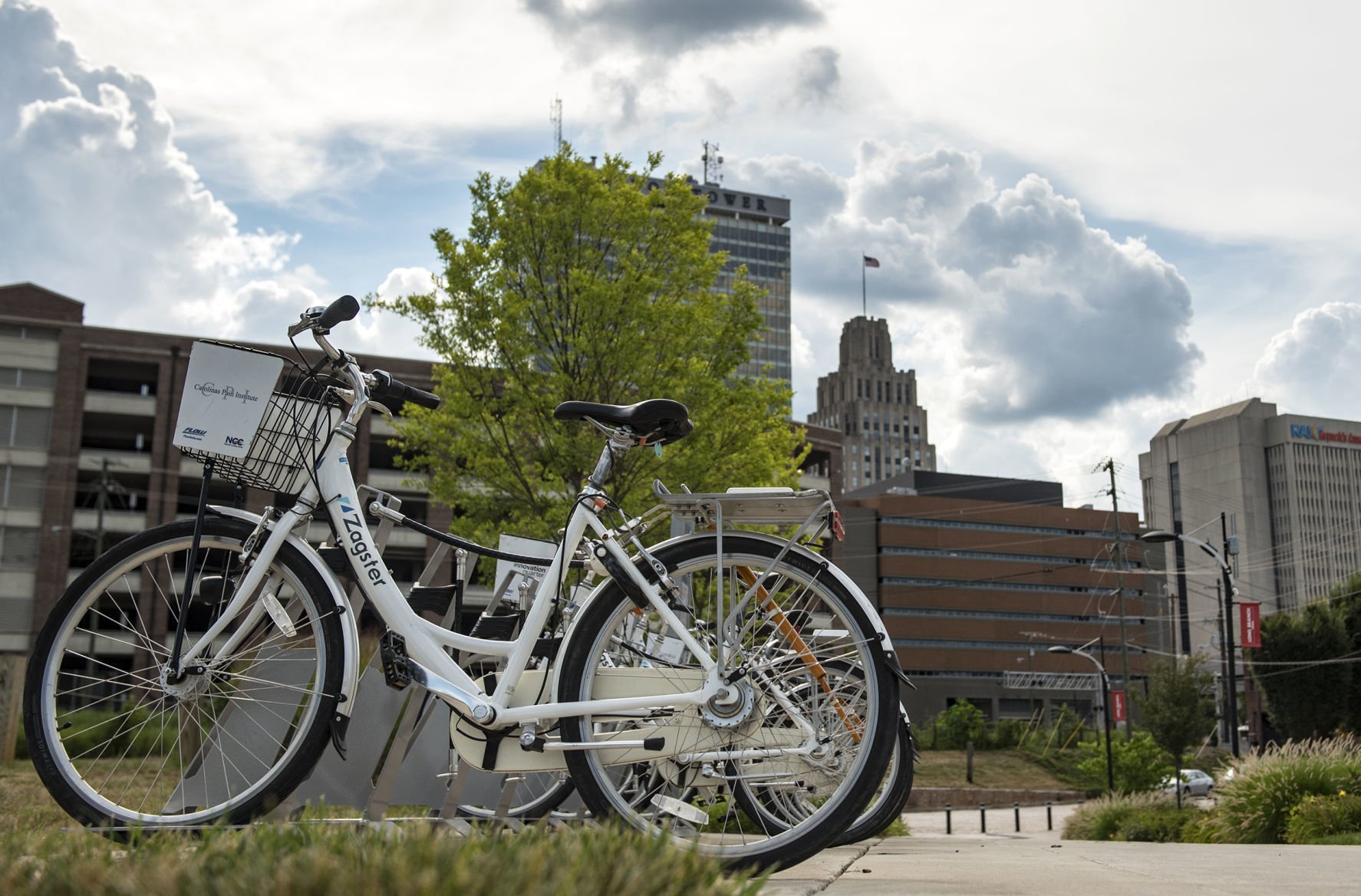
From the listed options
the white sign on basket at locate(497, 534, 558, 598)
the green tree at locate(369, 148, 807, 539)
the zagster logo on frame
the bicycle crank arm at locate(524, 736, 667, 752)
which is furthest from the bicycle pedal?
the zagster logo on frame

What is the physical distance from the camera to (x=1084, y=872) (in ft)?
14.8

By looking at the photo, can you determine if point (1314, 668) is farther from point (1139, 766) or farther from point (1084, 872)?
point (1084, 872)

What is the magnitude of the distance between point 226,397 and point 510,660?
130 cm

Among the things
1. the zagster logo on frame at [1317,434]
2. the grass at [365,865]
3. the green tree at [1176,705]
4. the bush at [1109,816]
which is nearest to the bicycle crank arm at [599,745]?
the grass at [365,865]

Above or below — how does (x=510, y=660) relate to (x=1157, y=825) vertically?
above

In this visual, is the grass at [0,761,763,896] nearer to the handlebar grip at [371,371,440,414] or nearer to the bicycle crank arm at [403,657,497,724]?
the bicycle crank arm at [403,657,497,724]

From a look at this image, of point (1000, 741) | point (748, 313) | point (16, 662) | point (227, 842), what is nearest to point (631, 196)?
point (748, 313)

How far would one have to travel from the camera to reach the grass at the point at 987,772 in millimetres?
45281

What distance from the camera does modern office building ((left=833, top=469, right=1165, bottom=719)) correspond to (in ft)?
354

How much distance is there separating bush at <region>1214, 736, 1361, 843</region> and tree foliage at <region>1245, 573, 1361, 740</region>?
21191 mm

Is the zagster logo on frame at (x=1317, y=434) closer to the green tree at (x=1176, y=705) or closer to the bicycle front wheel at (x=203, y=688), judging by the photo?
the green tree at (x=1176, y=705)

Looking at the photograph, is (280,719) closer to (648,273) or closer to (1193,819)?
(648,273)

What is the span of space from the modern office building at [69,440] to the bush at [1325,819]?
42441 millimetres

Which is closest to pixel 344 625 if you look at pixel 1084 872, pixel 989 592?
pixel 1084 872
